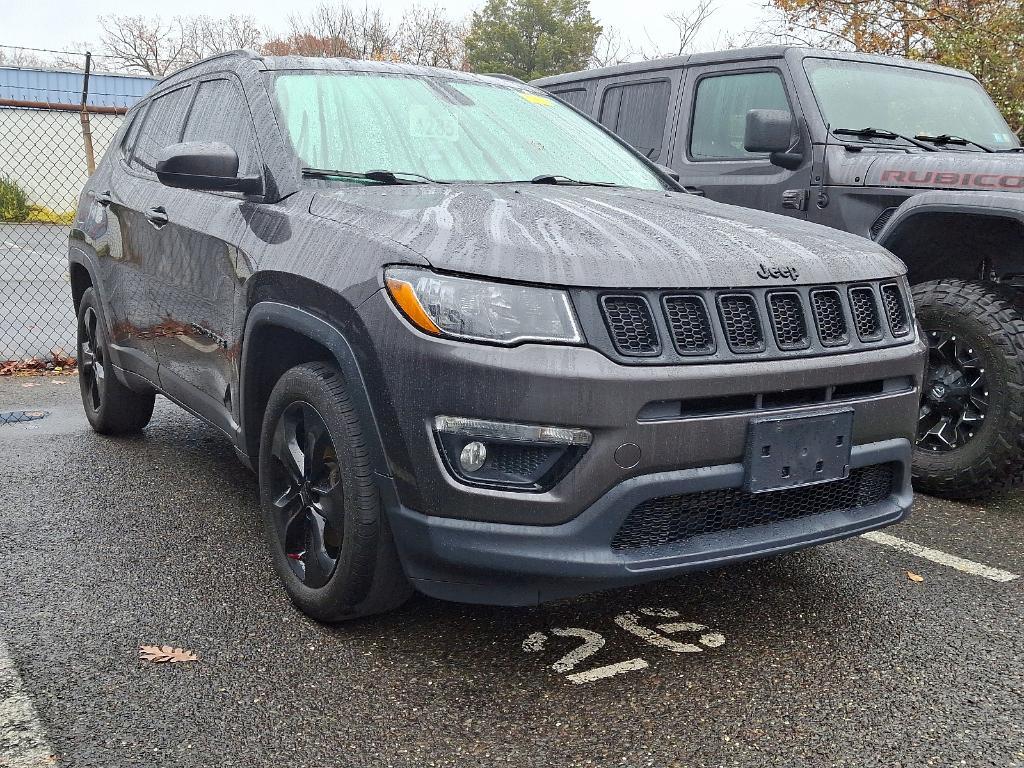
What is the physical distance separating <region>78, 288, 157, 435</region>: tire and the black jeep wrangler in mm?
2962

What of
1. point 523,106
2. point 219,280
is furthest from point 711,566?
point 523,106

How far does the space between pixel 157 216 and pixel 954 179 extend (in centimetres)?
349

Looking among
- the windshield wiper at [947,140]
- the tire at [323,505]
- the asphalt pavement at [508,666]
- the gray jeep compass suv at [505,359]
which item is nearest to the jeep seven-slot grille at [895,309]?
the gray jeep compass suv at [505,359]

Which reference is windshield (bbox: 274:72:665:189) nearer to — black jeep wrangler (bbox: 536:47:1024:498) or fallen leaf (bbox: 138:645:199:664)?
black jeep wrangler (bbox: 536:47:1024:498)

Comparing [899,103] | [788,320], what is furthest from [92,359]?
[899,103]

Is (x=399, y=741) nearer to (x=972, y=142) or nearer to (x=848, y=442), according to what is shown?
(x=848, y=442)

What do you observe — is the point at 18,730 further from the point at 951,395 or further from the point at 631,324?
the point at 951,395

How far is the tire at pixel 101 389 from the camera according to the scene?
199 inches

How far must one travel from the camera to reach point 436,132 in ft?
11.9

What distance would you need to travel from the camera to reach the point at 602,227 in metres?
2.81

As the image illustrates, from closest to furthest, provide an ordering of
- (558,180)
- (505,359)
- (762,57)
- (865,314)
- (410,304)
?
(505,359)
(410,304)
(865,314)
(558,180)
(762,57)

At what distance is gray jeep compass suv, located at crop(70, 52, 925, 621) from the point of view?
8.16 ft

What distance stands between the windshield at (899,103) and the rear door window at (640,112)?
0.94 metres

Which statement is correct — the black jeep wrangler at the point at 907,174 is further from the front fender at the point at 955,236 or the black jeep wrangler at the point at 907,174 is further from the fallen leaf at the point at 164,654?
the fallen leaf at the point at 164,654
